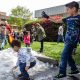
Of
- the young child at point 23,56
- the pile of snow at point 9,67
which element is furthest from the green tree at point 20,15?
the young child at point 23,56

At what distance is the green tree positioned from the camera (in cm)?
6756

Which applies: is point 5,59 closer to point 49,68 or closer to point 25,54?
point 49,68

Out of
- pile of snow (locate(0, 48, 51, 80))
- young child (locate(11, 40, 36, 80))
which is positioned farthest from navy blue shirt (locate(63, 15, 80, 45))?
pile of snow (locate(0, 48, 51, 80))

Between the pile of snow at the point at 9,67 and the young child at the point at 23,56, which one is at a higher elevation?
the young child at the point at 23,56

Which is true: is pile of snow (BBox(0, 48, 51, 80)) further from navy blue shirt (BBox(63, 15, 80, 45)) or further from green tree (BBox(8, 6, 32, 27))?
green tree (BBox(8, 6, 32, 27))

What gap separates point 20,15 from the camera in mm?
68312

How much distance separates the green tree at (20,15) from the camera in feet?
222

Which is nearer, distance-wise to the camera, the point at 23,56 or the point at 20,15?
the point at 23,56

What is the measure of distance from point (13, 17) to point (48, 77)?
198 feet

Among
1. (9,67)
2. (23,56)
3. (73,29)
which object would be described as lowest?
(9,67)

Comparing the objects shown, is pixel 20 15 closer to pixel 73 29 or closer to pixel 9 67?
pixel 9 67

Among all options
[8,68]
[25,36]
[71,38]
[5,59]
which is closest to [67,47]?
[71,38]

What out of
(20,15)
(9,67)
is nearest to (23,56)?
(9,67)

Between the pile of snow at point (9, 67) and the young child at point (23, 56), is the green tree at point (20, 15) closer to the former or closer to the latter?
the pile of snow at point (9, 67)
